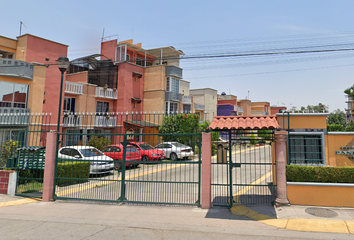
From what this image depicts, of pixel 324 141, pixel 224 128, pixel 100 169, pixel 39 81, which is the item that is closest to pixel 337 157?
pixel 324 141

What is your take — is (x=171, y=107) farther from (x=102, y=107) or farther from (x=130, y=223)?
(x=130, y=223)

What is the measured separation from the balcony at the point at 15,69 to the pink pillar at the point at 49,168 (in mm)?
11847

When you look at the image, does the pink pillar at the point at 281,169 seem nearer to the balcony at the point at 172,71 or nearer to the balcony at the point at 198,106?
the balcony at the point at 172,71

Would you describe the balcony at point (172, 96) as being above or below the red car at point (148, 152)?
above

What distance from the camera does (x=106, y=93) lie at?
24594mm

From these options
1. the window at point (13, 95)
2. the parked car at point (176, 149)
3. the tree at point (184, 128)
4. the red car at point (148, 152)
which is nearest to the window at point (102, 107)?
the window at point (13, 95)

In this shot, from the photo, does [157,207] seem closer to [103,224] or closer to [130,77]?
[103,224]

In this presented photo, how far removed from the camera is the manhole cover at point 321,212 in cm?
641

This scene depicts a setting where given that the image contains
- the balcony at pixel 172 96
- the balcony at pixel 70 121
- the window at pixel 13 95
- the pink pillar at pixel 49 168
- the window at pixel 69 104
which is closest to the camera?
the pink pillar at pixel 49 168

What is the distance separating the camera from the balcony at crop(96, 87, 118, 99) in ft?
78.2

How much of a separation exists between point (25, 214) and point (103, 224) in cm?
279

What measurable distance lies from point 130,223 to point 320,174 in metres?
6.09

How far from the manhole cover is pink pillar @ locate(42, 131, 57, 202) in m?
8.59

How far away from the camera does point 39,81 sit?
60.4 ft
